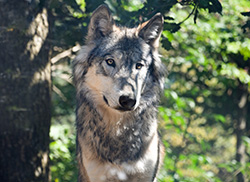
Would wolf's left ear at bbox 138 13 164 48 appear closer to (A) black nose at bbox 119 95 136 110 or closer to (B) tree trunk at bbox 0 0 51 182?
(A) black nose at bbox 119 95 136 110

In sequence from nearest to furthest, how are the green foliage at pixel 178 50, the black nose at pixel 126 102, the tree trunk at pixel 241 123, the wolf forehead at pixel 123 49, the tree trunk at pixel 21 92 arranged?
the black nose at pixel 126 102 < the wolf forehead at pixel 123 49 < the tree trunk at pixel 21 92 < the green foliage at pixel 178 50 < the tree trunk at pixel 241 123

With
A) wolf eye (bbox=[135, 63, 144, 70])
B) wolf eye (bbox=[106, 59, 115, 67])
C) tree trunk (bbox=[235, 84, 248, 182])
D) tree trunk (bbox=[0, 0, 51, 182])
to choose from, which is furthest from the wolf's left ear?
tree trunk (bbox=[235, 84, 248, 182])

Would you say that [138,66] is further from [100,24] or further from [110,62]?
[100,24]

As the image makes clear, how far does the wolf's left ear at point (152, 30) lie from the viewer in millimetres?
3303

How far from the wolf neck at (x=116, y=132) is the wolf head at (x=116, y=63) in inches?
5.9

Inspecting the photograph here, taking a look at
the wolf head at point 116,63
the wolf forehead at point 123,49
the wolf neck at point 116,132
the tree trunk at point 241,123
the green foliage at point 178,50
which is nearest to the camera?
the wolf head at point 116,63

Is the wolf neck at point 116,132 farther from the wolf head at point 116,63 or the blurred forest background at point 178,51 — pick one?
the blurred forest background at point 178,51

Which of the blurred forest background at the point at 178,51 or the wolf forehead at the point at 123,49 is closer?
the wolf forehead at the point at 123,49

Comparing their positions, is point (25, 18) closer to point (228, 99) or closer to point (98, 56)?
point (98, 56)

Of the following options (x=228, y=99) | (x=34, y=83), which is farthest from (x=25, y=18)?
(x=228, y=99)

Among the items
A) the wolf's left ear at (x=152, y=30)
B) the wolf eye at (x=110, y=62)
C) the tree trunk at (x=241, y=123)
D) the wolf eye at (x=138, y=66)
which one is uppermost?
the wolf's left ear at (x=152, y=30)

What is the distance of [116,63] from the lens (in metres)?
3.10

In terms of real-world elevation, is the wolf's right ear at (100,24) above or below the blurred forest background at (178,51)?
above

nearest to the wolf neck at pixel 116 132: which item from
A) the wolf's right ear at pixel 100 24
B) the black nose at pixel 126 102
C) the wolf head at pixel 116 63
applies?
the wolf head at pixel 116 63
